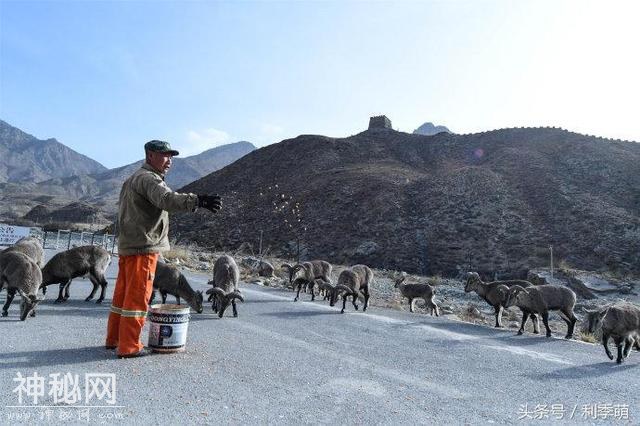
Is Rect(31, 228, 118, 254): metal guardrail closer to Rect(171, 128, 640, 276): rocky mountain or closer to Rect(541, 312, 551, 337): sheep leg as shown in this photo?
Rect(171, 128, 640, 276): rocky mountain

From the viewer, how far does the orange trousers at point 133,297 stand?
6.00m

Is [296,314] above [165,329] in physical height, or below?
below

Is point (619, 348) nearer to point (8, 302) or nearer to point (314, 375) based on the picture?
point (314, 375)

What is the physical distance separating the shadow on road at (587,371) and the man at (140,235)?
5.57 meters

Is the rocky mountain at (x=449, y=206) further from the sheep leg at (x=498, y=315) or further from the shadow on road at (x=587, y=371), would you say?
the shadow on road at (x=587, y=371)

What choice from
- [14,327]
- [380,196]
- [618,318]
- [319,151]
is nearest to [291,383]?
[14,327]

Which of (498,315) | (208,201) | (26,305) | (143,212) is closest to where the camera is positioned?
(208,201)

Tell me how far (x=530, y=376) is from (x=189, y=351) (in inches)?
201

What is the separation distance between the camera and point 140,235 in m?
6.13

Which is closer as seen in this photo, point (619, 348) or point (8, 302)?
point (619, 348)

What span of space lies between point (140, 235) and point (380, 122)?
84279 millimetres

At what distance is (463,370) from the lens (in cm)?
685

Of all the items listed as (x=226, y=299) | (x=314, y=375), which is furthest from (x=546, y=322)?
(x=314, y=375)

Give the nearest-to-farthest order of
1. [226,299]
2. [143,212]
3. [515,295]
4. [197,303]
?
[143,212] → [226,299] → [197,303] → [515,295]
